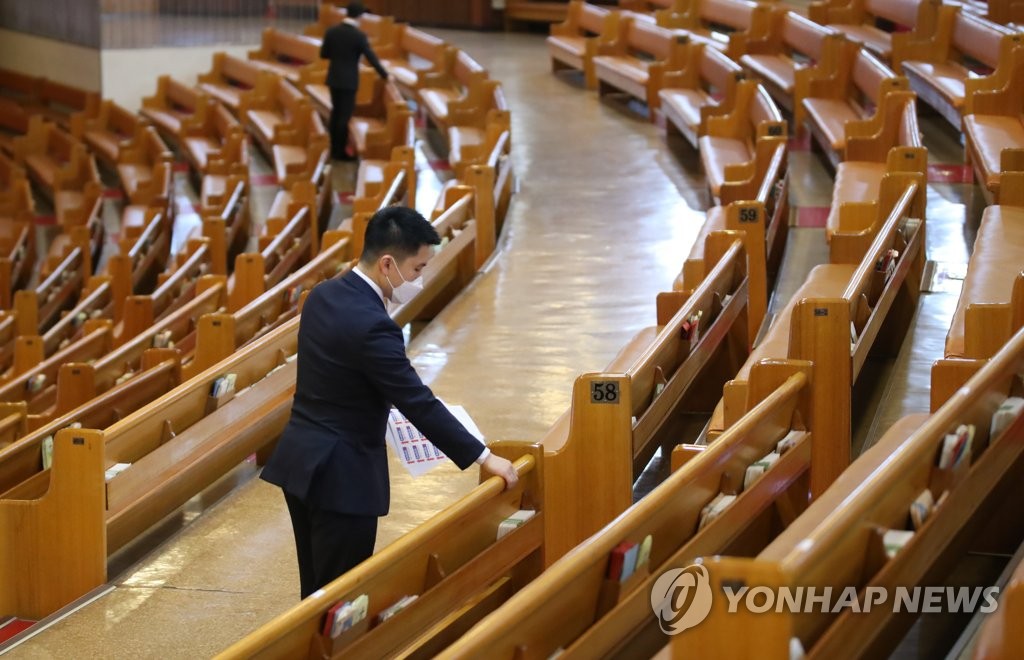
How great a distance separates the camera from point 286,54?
1274cm

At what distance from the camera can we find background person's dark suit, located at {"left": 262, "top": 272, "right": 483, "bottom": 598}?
286 cm

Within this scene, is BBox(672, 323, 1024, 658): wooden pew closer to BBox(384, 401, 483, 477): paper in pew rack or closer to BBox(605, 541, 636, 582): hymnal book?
BBox(605, 541, 636, 582): hymnal book

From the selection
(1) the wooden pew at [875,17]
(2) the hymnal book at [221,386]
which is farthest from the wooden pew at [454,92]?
(2) the hymnal book at [221,386]

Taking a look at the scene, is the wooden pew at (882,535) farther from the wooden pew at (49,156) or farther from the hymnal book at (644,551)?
the wooden pew at (49,156)

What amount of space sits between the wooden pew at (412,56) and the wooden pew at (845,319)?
233 inches

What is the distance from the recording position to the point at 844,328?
3.46m

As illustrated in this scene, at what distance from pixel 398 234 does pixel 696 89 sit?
20.3 feet

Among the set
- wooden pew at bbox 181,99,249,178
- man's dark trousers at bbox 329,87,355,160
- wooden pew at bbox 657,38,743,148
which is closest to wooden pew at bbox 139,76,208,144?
wooden pew at bbox 181,99,249,178

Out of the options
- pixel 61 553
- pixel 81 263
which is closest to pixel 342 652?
pixel 61 553

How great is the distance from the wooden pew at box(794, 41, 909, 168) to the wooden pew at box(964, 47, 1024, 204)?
680 millimetres

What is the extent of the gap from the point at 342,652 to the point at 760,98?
5044mm

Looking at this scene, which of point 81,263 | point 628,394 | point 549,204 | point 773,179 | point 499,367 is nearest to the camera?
point 628,394

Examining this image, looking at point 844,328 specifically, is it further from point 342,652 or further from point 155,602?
point 155,602

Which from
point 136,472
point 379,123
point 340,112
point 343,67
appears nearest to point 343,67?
point 343,67
